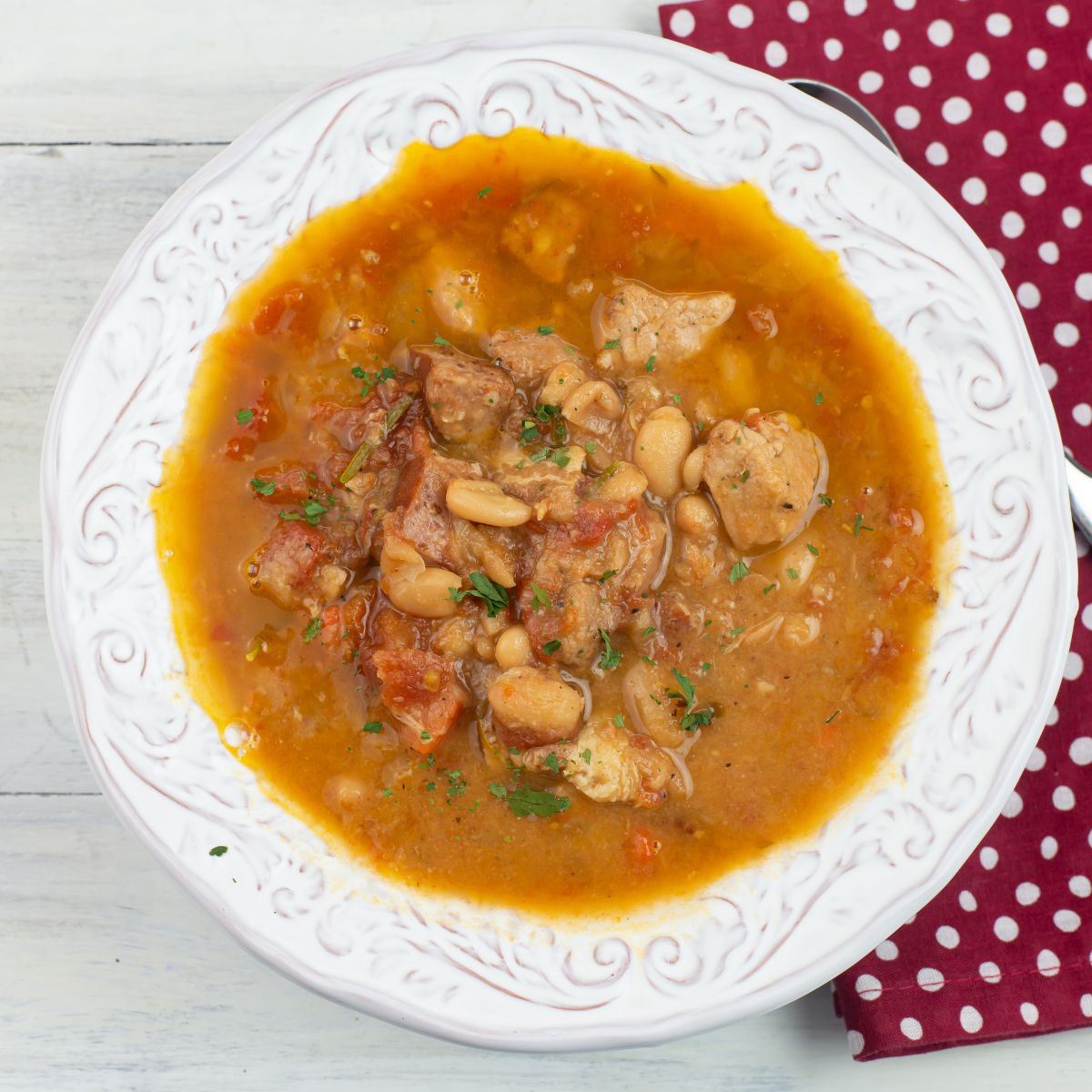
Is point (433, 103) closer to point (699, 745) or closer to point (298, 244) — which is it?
point (298, 244)

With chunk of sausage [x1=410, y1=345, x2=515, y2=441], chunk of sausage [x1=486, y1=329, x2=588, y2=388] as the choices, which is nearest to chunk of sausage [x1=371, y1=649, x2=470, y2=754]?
chunk of sausage [x1=410, y1=345, x2=515, y2=441]

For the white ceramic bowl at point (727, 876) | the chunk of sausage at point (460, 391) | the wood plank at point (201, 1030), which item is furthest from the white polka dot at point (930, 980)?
the chunk of sausage at point (460, 391)

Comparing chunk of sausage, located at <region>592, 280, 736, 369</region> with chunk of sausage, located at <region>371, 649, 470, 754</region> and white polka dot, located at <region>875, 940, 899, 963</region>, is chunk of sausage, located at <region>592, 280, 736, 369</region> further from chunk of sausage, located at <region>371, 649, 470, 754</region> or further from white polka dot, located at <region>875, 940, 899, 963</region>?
white polka dot, located at <region>875, 940, 899, 963</region>

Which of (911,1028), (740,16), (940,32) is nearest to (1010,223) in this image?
(940,32)

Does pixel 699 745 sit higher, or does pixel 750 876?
pixel 699 745

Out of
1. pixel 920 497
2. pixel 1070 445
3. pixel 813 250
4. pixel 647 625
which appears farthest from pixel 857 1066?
pixel 813 250

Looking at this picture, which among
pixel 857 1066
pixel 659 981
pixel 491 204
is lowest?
pixel 857 1066

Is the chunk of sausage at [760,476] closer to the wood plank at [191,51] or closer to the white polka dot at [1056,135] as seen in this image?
the white polka dot at [1056,135]
